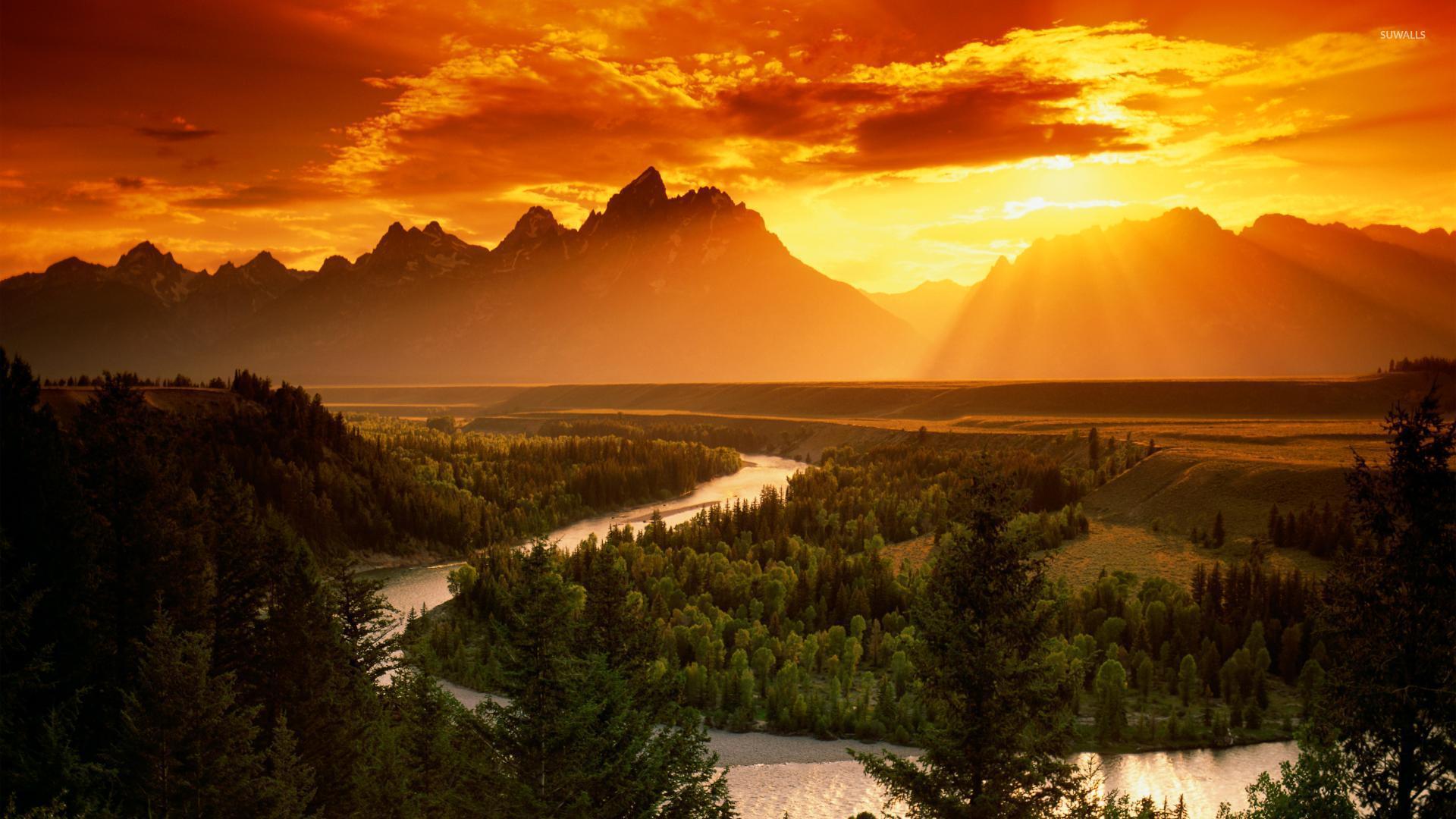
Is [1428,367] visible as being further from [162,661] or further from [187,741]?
[162,661]

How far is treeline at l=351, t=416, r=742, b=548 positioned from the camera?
11294cm

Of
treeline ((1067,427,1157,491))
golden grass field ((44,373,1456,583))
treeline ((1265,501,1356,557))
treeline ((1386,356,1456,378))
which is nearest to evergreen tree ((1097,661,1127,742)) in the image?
golden grass field ((44,373,1456,583))

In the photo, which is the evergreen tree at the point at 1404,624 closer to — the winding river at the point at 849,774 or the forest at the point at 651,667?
the forest at the point at 651,667

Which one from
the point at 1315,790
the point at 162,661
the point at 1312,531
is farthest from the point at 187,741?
the point at 1312,531

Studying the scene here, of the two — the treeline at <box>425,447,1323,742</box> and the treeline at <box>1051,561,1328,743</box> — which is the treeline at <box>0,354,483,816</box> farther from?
the treeline at <box>1051,561,1328,743</box>

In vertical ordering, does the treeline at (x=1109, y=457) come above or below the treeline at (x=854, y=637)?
above

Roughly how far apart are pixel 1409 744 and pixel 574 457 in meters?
136

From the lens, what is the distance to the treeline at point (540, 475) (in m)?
113

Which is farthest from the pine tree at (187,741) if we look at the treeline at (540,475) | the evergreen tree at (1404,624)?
the treeline at (540,475)

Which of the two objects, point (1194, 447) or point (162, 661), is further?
point (1194, 447)

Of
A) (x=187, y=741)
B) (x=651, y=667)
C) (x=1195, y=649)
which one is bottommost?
(x=1195, y=649)

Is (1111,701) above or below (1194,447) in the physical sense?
below

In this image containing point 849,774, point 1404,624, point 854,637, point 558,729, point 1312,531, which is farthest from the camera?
point 1312,531

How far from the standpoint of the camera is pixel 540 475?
134m
